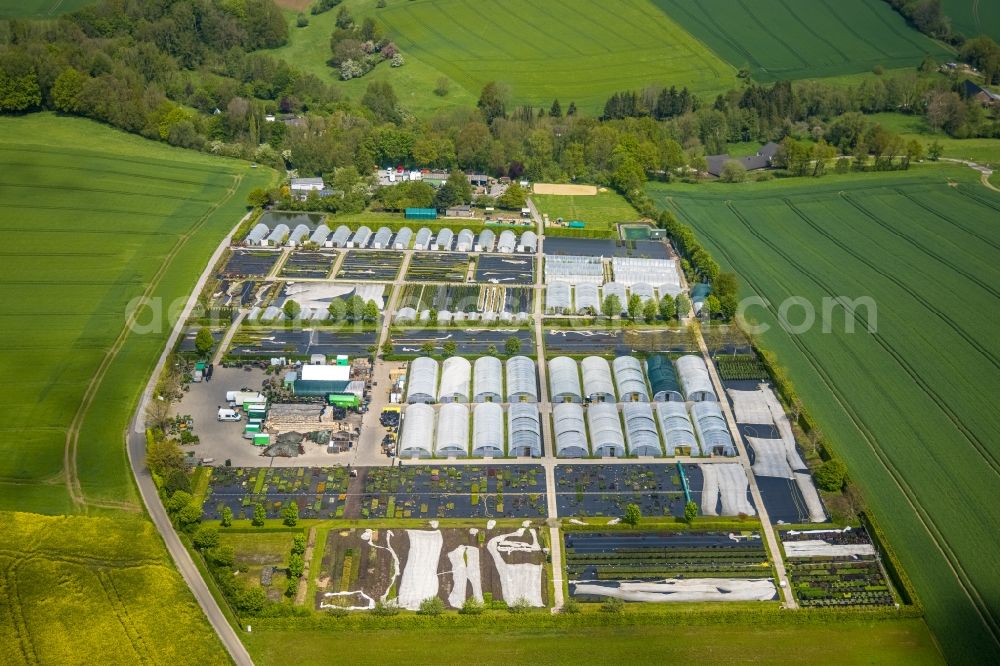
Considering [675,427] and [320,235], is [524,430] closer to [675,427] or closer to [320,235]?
[675,427]

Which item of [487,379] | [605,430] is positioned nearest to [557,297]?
[487,379]

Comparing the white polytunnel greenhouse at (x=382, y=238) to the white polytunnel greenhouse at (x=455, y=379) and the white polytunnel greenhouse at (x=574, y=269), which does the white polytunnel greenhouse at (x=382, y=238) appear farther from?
the white polytunnel greenhouse at (x=455, y=379)

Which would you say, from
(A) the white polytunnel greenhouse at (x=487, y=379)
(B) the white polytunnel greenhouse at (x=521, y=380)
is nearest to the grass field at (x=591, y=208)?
(B) the white polytunnel greenhouse at (x=521, y=380)

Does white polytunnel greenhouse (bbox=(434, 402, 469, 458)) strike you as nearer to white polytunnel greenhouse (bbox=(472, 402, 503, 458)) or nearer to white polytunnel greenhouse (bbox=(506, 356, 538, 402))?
white polytunnel greenhouse (bbox=(472, 402, 503, 458))

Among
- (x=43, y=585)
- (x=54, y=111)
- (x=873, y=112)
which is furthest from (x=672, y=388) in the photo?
(x=54, y=111)

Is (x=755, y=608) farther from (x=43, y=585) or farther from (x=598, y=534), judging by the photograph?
(x=43, y=585)

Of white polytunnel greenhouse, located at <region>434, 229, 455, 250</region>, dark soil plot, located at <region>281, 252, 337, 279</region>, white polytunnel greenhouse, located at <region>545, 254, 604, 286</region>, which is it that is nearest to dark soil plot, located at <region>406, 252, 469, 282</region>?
white polytunnel greenhouse, located at <region>434, 229, 455, 250</region>
